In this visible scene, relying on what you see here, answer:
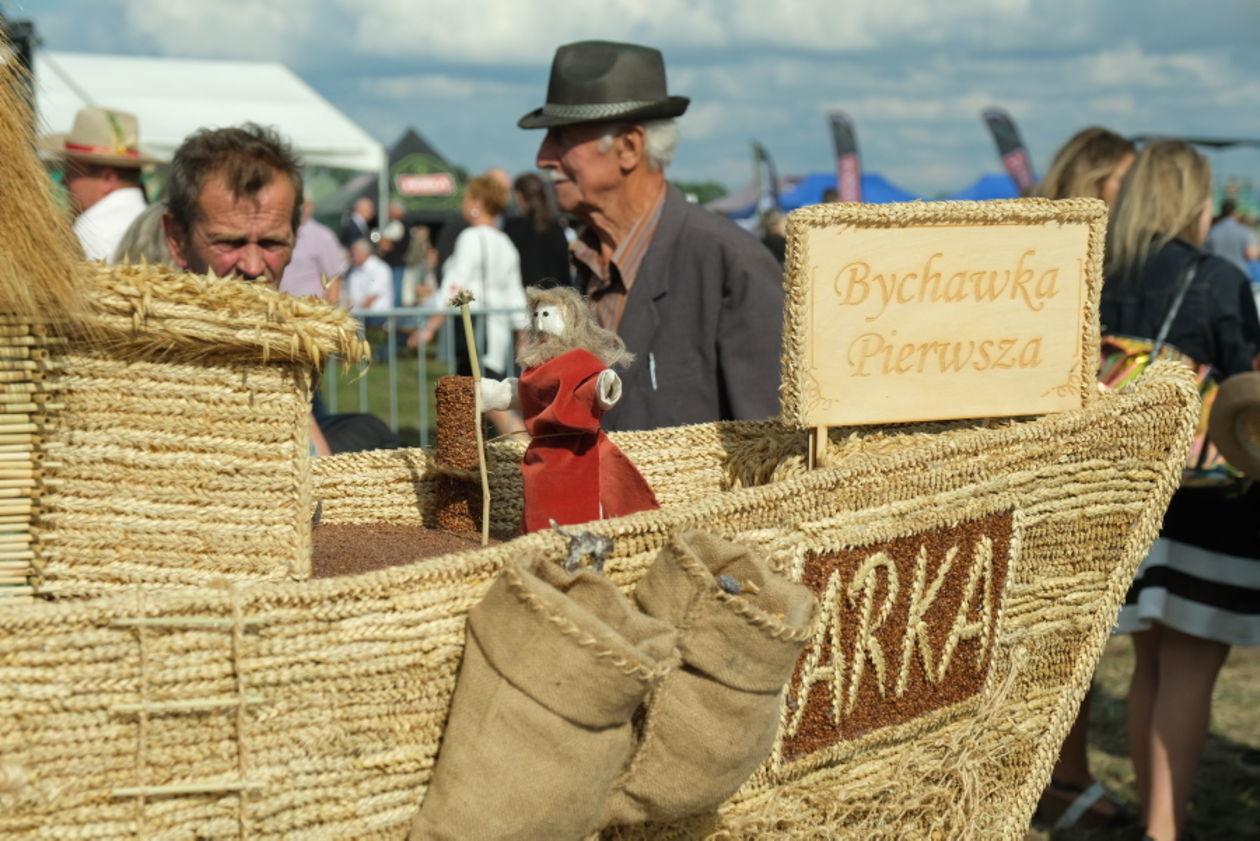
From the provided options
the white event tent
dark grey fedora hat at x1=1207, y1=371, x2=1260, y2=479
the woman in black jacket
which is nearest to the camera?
dark grey fedora hat at x1=1207, y1=371, x2=1260, y2=479

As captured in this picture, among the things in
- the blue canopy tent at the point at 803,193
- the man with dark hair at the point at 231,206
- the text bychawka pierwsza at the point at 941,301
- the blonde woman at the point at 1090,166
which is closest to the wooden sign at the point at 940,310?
the text bychawka pierwsza at the point at 941,301

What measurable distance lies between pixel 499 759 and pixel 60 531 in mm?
572

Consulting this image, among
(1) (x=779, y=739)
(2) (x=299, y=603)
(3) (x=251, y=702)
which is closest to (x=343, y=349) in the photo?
(2) (x=299, y=603)

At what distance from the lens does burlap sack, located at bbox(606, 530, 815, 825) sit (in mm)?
1577

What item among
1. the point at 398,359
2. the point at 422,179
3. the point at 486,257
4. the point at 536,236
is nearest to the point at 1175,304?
the point at 536,236

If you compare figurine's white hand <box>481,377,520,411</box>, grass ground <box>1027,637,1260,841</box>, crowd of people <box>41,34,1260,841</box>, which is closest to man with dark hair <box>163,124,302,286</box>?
crowd of people <box>41,34,1260,841</box>

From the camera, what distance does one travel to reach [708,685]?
5.23 ft

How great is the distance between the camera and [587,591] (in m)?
1.55

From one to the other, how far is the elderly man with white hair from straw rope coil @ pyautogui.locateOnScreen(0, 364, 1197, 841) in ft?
2.70

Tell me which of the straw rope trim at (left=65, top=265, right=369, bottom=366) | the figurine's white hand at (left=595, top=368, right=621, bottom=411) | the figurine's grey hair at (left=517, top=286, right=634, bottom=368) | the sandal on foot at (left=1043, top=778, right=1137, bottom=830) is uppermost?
the straw rope trim at (left=65, top=265, right=369, bottom=366)

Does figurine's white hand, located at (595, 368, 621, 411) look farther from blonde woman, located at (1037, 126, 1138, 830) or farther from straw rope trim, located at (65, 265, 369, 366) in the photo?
blonde woman, located at (1037, 126, 1138, 830)

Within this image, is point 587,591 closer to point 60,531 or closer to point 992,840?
point 60,531

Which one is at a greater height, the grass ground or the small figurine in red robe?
the small figurine in red robe

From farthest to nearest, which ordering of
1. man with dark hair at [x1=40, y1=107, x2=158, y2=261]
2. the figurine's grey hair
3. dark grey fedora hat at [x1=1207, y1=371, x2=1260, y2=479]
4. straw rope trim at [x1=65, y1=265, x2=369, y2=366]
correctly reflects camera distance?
man with dark hair at [x1=40, y1=107, x2=158, y2=261] → dark grey fedora hat at [x1=1207, y1=371, x2=1260, y2=479] → the figurine's grey hair → straw rope trim at [x1=65, y1=265, x2=369, y2=366]
